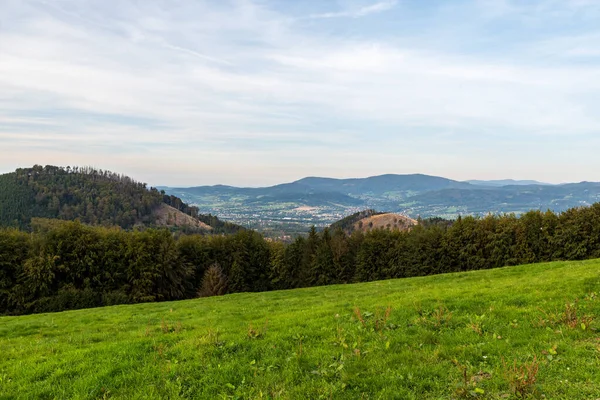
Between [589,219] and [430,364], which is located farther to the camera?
[589,219]

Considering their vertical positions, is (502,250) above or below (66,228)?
below

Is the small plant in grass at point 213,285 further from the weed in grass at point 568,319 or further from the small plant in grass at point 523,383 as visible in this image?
the small plant in grass at point 523,383

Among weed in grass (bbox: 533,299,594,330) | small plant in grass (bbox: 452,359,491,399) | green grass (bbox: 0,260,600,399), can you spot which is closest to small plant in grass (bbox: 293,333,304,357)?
green grass (bbox: 0,260,600,399)

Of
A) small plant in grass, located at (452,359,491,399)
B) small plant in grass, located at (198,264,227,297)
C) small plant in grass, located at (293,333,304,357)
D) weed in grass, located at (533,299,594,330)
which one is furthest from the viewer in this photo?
small plant in grass, located at (198,264,227,297)

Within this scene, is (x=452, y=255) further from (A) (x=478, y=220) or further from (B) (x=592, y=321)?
(B) (x=592, y=321)

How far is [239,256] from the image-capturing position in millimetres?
69625

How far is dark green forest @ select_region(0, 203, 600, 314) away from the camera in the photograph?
50.4 meters

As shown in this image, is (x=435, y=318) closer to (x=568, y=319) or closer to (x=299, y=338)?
(x=568, y=319)

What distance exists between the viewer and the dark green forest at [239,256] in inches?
1986

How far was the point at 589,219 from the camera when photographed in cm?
5469

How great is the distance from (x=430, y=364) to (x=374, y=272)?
59926 millimetres

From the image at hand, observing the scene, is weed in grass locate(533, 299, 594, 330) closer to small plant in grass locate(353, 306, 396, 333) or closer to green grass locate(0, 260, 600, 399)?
green grass locate(0, 260, 600, 399)

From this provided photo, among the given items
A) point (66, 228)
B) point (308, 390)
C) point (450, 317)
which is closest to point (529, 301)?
point (450, 317)

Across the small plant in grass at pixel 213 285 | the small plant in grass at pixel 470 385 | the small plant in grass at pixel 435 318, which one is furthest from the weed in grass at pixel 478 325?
the small plant in grass at pixel 213 285
